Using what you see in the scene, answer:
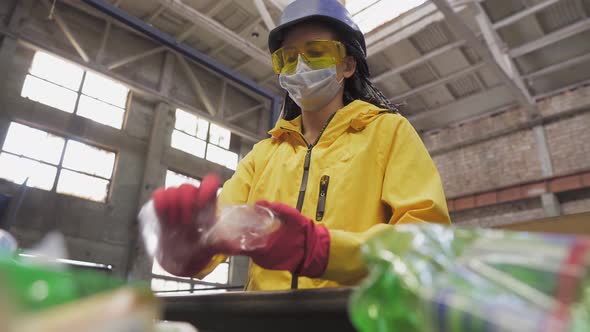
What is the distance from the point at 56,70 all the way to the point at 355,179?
25.4 feet

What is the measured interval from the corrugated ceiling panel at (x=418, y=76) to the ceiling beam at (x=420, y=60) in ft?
0.98

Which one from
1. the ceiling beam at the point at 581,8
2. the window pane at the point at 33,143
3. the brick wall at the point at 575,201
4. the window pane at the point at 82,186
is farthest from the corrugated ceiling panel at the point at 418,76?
the window pane at the point at 33,143

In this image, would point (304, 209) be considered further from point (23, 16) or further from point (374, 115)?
point (23, 16)

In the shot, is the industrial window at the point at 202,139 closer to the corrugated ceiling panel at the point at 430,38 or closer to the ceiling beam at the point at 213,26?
the ceiling beam at the point at 213,26

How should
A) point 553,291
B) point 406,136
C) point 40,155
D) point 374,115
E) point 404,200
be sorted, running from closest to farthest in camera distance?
point 553,291
point 404,200
point 406,136
point 374,115
point 40,155

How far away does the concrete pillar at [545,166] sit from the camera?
7.30m

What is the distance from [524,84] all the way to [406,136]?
27.2 feet

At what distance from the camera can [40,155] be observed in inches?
265

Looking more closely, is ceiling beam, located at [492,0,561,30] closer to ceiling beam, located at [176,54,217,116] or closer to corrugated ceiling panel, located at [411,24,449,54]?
corrugated ceiling panel, located at [411,24,449,54]

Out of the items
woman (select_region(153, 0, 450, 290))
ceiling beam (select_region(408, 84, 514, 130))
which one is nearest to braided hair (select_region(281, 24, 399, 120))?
woman (select_region(153, 0, 450, 290))

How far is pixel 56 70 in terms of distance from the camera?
7.29m

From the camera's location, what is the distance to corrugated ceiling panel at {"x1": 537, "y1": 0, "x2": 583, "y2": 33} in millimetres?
6672

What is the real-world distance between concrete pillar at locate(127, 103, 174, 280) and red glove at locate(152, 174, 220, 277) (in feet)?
23.6

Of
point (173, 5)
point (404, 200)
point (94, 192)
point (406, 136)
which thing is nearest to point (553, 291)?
point (404, 200)
